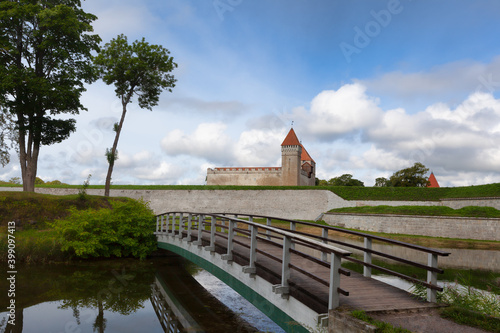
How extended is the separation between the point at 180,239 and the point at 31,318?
490 cm

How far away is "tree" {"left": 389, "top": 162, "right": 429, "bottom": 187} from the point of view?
44.7 m

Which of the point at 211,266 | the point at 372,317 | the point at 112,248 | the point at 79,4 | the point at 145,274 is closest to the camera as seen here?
the point at 372,317

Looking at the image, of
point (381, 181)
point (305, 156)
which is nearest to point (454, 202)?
point (381, 181)

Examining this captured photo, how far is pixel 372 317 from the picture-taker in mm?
3998

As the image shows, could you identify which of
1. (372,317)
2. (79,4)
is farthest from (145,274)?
(79,4)

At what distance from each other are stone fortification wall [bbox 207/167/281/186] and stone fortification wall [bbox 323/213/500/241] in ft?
66.9

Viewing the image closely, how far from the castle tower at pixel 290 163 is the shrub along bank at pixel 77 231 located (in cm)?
3722

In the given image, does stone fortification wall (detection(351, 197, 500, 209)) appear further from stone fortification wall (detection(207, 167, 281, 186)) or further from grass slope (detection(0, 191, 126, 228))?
grass slope (detection(0, 191, 126, 228))

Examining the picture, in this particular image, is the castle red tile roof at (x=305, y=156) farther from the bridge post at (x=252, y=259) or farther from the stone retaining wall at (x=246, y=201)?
the bridge post at (x=252, y=259)

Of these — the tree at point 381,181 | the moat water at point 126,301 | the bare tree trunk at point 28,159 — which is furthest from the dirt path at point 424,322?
the tree at point 381,181

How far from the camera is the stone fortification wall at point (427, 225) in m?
23.9

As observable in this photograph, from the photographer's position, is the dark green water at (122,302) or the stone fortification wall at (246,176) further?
the stone fortification wall at (246,176)

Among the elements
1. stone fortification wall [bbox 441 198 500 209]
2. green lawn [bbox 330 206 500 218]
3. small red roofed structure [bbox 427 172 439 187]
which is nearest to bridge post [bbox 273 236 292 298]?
green lawn [bbox 330 206 500 218]

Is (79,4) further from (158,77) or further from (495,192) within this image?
(495,192)
